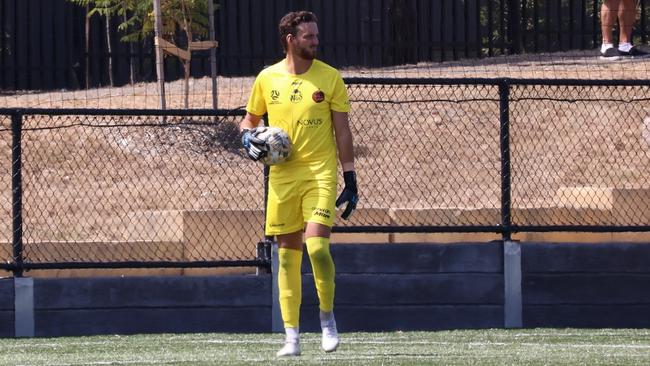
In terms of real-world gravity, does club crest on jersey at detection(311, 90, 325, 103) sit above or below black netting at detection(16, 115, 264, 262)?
above

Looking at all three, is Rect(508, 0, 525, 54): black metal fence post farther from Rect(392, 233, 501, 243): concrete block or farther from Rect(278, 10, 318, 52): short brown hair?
Rect(278, 10, 318, 52): short brown hair

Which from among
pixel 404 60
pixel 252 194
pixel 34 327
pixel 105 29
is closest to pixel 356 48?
pixel 404 60

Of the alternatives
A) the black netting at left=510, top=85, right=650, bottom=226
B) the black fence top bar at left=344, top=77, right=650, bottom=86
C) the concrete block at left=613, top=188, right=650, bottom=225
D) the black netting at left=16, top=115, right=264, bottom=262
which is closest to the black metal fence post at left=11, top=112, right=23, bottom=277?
the black fence top bar at left=344, top=77, right=650, bottom=86

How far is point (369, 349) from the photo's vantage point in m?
9.60

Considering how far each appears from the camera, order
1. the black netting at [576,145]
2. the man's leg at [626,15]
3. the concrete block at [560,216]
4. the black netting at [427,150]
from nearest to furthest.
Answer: the concrete block at [560,216] → the black netting at [427,150] → the black netting at [576,145] → the man's leg at [626,15]

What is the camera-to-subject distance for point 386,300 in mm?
11133

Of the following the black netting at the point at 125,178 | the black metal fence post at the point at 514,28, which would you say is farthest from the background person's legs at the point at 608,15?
the black netting at the point at 125,178

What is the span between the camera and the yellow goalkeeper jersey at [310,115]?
8.84 meters

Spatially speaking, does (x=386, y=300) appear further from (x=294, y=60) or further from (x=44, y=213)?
(x=44, y=213)

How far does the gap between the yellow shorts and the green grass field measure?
0.77 meters

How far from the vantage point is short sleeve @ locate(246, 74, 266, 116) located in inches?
356

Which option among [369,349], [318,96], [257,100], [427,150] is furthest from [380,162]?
[318,96]

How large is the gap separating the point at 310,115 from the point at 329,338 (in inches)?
50.4

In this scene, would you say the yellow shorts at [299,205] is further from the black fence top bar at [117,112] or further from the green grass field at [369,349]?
the black fence top bar at [117,112]
